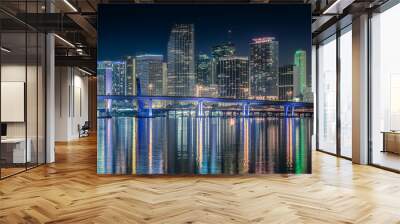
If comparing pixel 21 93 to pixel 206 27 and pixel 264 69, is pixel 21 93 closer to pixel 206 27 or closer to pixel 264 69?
pixel 206 27

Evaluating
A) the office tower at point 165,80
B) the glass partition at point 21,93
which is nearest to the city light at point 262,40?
the office tower at point 165,80

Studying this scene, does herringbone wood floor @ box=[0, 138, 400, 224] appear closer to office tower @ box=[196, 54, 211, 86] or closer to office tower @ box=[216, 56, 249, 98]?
office tower @ box=[216, 56, 249, 98]

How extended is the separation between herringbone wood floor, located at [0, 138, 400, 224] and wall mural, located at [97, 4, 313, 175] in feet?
1.53

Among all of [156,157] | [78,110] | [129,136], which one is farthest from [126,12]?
[78,110]

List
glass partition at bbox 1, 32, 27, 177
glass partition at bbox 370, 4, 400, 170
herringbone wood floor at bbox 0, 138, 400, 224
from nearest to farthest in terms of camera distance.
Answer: herringbone wood floor at bbox 0, 138, 400, 224 < glass partition at bbox 1, 32, 27, 177 < glass partition at bbox 370, 4, 400, 170

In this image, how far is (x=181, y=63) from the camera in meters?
7.02

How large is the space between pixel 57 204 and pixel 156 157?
245 cm

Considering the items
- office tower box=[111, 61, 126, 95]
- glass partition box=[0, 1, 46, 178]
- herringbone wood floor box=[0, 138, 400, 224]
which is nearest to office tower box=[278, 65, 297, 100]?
herringbone wood floor box=[0, 138, 400, 224]

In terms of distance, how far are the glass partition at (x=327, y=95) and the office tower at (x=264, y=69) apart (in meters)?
4.12

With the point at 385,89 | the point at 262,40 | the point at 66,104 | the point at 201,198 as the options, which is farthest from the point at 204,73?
the point at 66,104

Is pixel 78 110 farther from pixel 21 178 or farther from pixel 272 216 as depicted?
pixel 272 216

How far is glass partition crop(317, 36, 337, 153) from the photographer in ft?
34.8

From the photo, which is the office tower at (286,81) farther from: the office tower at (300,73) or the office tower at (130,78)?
the office tower at (130,78)

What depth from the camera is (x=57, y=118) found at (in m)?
15.7
